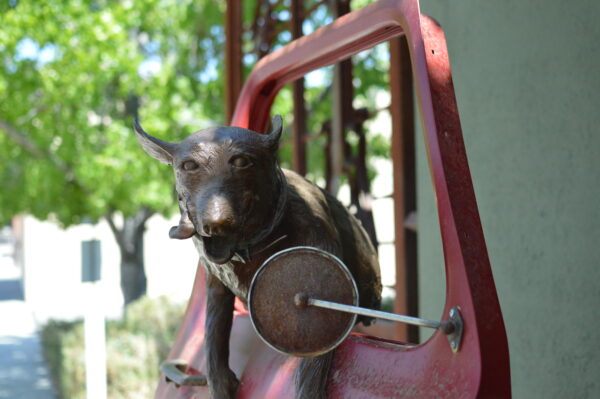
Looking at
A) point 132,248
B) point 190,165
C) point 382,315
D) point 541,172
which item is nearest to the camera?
point 382,315

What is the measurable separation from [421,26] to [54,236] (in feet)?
70.7

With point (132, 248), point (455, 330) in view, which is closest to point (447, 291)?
point (455, 330)

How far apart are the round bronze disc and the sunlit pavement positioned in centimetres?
837

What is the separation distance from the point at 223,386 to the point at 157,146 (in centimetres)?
60

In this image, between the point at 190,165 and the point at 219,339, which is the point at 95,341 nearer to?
the point at 219,339

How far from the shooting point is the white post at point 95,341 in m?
5.68

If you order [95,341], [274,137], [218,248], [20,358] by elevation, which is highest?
[274,137]

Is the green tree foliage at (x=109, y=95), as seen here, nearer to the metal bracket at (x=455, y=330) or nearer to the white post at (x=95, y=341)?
the white post at (x=95, y=341)

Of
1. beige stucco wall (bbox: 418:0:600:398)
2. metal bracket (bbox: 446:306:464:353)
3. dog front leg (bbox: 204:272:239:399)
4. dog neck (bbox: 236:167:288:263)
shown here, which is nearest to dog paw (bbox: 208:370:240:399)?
dog front leg (bbox: 204:272:239:399)

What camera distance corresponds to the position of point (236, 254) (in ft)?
5.02

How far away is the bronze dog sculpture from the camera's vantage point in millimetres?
1419

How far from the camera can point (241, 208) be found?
1431 mm

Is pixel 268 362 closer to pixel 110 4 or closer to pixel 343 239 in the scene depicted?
pixel 343 239

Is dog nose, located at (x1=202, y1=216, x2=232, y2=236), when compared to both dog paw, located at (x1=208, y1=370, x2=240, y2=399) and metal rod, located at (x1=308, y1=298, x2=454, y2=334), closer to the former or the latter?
metal rod, located at (x1=308, y1=298, x2=454, y2=334)
